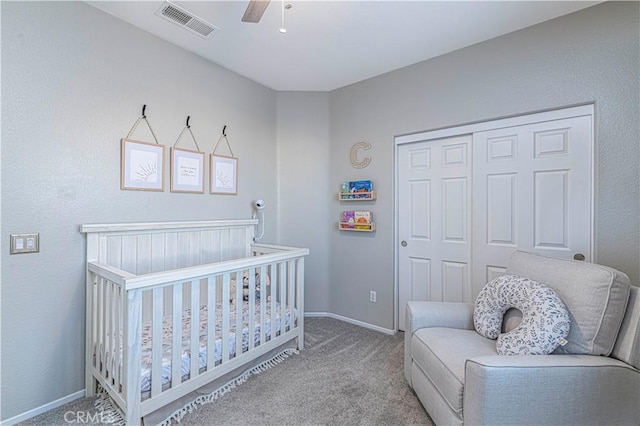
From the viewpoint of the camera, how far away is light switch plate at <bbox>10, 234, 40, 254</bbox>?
165 centimetres

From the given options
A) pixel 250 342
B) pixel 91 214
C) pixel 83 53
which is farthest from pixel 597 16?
pixel 91 214

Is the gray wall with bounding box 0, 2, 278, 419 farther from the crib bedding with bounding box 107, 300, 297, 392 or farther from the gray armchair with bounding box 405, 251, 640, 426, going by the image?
the gray armchair with bounding box 405, 251, 640, 426

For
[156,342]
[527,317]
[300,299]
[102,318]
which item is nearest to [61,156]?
[102,318]

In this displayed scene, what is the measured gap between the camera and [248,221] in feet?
9.67

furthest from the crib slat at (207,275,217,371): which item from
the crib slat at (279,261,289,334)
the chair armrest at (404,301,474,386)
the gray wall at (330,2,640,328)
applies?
the gray wall at (330,2,640,328)

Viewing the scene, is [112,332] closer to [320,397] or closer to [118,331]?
[118,331]

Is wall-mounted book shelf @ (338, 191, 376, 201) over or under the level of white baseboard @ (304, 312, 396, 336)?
over

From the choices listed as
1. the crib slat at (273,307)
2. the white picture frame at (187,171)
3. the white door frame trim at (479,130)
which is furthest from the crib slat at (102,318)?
the white door frame trim at (479,130)

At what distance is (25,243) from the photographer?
66.4 inches

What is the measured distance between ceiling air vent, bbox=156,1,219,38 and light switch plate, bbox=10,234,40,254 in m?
1.64

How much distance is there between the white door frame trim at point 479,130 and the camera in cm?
198

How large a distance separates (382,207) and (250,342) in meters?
1.74

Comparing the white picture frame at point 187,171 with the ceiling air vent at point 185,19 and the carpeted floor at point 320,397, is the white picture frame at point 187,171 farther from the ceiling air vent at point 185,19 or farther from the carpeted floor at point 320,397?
the carpeted floor at point 320,397

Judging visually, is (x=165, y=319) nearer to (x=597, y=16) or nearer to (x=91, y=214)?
(x=91, y=214)
